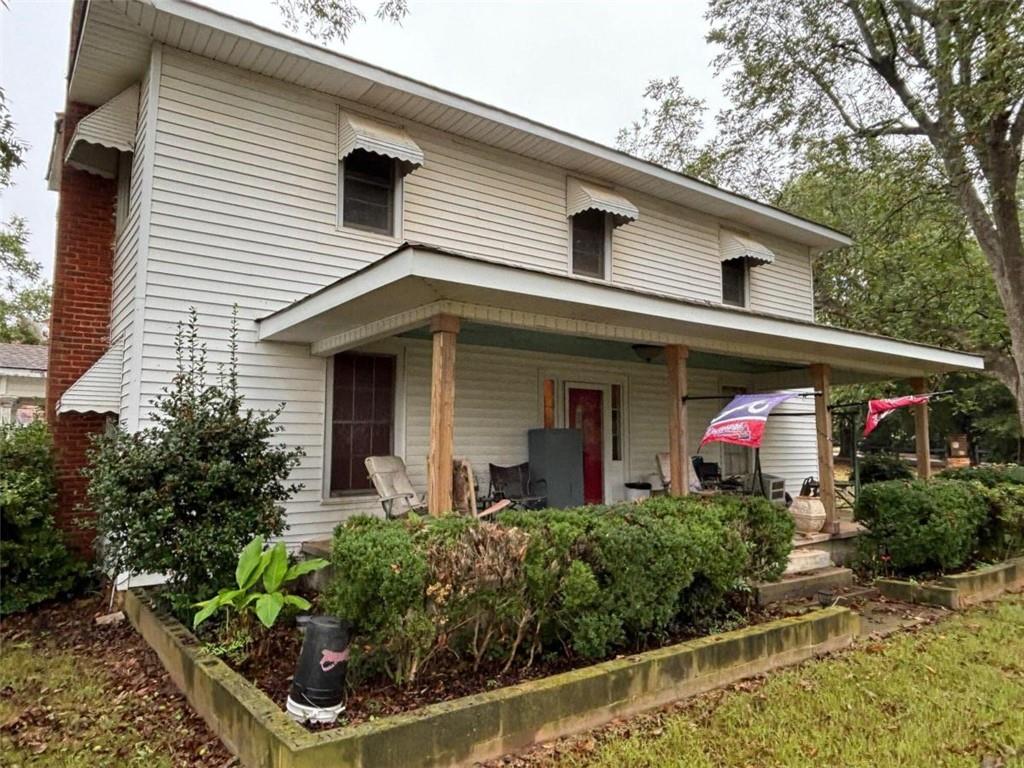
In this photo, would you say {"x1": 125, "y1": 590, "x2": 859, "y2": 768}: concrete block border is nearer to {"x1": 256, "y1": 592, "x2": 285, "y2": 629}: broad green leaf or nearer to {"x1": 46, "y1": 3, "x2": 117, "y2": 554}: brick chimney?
{"x1": 256, "y1": 592, "x2": 285, "y2": 629}: broad green leaf

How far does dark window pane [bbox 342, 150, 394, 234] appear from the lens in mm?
7262

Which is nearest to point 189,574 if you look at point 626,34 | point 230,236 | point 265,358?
point 265,358

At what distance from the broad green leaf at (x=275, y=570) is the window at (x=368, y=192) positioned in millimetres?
4353

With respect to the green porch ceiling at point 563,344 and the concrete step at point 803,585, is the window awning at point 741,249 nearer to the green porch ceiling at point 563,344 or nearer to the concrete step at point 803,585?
the green porch ceiling at point 563,344

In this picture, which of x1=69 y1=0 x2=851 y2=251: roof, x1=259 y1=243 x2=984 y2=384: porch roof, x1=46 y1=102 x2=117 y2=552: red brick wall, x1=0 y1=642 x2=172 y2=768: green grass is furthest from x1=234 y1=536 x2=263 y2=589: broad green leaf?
x1=69 y1=0 x2=851 y2=251: roof

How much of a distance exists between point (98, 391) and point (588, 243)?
6.47 meters

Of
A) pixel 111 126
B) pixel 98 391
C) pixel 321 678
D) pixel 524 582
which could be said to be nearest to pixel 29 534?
pixel 98 391

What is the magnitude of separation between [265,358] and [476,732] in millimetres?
4647

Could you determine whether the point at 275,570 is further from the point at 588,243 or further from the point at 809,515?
the point at 588,243

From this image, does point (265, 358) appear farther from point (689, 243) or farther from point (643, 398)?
Result: point (689, 243)

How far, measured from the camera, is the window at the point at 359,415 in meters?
7.05

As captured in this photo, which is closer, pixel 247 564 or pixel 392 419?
pixel 247 564

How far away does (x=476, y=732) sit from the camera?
3.16 meters

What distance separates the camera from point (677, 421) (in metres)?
6.80
